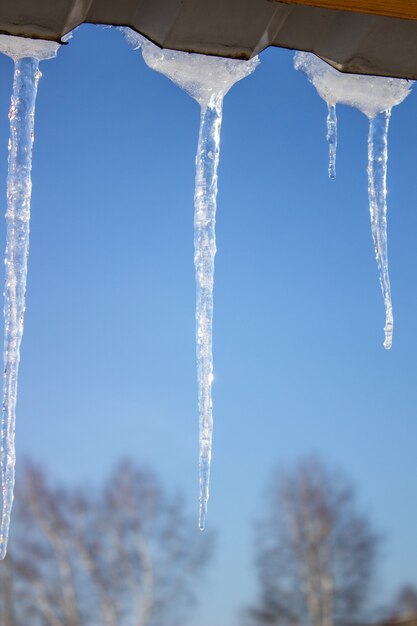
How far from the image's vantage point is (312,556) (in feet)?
38.1

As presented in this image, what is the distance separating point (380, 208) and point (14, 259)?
912 millimetres

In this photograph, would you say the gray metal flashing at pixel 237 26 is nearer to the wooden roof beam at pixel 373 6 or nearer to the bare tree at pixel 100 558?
the wooden roof beam at pixel 373 6

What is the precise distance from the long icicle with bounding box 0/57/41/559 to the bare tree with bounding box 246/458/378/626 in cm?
1017

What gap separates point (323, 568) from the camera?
11531 mm

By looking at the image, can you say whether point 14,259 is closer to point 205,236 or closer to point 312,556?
point 205,236

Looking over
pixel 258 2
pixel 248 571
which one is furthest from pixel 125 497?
pixel 258 2

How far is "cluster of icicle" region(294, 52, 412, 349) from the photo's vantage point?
5.40 feet

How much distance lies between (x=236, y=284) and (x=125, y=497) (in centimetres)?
512

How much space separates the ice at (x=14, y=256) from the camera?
184 cm

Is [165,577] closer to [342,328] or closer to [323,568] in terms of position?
[323,568]

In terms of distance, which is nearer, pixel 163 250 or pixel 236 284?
pixel 163 250

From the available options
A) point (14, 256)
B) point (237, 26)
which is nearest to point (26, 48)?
point (237, 26)

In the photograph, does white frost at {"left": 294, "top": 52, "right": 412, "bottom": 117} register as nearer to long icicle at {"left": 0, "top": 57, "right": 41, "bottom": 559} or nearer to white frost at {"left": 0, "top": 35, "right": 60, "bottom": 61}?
white frost at {"left": 0, "top": 35, "right": 60, "bottom": 61}

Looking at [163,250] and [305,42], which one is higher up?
[163,250]
